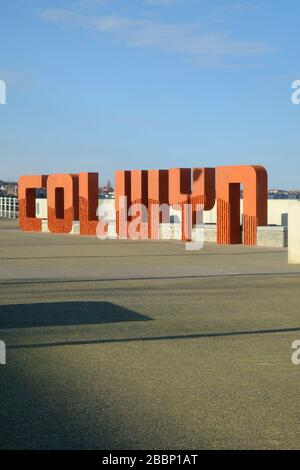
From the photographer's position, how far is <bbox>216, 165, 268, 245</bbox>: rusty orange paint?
105 feet

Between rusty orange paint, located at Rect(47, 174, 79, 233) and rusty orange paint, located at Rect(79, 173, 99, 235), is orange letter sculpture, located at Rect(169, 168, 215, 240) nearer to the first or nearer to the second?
rusty orange paint, located at Rect(79, 173, 99, 235)

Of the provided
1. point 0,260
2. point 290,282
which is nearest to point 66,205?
point 0,260

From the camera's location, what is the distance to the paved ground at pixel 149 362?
6.23 m

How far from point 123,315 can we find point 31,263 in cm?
1140

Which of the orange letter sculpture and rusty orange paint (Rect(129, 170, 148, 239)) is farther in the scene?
rusty orange paint (Rect(129, 170, 148, 239))

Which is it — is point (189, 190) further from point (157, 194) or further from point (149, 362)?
point (149, 362)

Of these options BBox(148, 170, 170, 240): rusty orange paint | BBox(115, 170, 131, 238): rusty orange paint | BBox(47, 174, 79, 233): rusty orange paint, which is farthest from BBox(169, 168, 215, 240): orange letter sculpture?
BBox(47, 174, 79, 233): rusty orange paint

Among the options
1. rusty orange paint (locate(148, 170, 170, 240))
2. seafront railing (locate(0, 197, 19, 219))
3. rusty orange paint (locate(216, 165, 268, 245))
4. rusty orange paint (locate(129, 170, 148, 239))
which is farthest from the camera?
seafront railing (locate(0, 197, 19, 219))

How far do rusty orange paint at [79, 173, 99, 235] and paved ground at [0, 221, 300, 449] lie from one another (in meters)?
21.8

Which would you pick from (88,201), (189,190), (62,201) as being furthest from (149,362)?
(62,201)

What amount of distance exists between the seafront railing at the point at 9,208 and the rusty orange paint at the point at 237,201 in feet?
137

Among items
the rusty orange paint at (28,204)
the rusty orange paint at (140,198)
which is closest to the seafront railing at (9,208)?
the rusty orange paint at (28,204)

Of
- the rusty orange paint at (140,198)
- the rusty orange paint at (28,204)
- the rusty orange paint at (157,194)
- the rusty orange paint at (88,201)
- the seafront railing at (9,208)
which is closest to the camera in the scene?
the rusty orange paint at (157,194)

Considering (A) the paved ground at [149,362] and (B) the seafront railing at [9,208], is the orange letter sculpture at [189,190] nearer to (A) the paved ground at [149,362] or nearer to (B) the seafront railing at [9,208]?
(A) the paved ground at [149,362]
